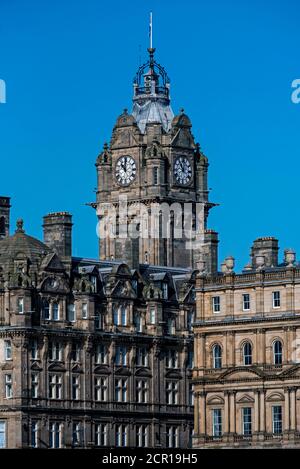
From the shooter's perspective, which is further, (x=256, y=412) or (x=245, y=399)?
(x=245, y=399)

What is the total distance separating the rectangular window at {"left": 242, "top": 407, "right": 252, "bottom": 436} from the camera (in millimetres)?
141625

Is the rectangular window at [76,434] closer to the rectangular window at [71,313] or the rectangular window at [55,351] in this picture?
the rectangular window at [55,351]

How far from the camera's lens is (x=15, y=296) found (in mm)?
146500

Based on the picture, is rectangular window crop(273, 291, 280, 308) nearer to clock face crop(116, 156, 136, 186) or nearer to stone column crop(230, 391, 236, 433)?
stone column crop(230, 391, 236, 433)

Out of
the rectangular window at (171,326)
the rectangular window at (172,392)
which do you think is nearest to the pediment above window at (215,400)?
the rectangular window at (172,392)

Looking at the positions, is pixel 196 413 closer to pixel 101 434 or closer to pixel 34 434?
pixel 101 434

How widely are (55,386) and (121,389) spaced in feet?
20.8

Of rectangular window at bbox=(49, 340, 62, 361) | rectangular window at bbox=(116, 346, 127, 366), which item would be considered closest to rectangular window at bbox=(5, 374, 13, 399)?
rectangular window at bbox=(49, 340, 62, 361)

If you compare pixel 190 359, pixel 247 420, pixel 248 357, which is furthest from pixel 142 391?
pixel 247 420

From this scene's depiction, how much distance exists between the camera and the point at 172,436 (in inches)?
6107

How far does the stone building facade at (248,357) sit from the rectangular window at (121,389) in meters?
9.01

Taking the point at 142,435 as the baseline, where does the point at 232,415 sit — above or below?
above
